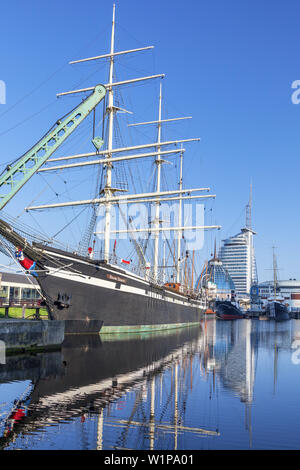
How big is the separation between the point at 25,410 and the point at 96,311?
67.6 ft

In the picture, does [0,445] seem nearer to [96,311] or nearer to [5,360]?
[5,360]

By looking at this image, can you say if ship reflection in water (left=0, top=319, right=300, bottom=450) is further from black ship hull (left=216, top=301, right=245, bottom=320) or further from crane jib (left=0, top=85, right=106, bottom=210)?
black ship hull (left=216, top=301, right=245, bottom=320)

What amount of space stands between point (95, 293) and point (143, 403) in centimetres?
1912

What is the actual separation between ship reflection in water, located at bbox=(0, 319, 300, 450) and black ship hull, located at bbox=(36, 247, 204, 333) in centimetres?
669

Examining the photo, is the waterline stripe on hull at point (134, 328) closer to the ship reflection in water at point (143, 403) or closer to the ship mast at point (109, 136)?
the ship mast at point (109, 136)

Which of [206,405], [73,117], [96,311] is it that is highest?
[73,117]

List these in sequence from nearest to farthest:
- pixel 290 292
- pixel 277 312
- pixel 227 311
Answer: pixel 277 312, pixel 227 311, pixel 290 292

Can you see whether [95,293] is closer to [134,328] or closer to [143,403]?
[134,328]

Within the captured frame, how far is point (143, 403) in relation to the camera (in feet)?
44.5

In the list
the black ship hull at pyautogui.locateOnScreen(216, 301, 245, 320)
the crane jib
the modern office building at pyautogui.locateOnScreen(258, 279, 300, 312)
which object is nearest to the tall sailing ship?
the crane jib

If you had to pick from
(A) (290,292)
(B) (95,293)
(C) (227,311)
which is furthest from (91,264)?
(A) (290,292)

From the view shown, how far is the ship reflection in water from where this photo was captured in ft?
32.9

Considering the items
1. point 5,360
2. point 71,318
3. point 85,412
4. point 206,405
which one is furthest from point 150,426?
point 71,318

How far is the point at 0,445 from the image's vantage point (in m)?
9.20
